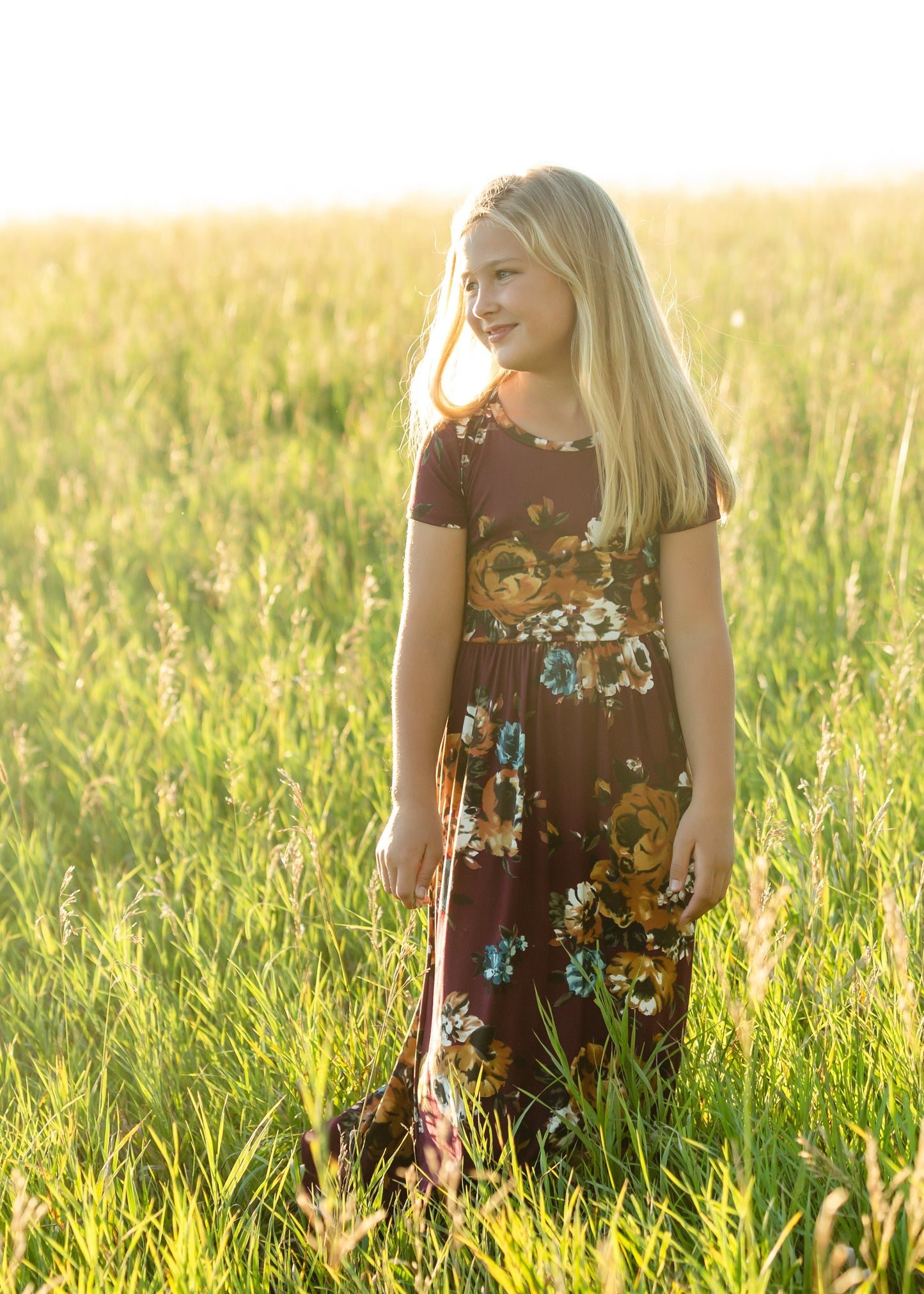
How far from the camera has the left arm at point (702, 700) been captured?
1.59 m

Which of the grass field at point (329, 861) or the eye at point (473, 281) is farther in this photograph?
the eye at point (473, 281)

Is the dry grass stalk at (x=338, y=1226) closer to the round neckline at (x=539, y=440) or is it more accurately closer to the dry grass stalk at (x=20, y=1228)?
the dry grass stalk at (x=20, y=1228)

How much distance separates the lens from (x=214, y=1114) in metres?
1.74

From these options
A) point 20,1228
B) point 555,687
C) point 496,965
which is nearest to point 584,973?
point 496,965

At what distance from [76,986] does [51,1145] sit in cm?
39

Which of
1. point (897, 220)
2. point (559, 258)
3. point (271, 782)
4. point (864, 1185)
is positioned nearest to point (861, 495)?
point (271, 782)

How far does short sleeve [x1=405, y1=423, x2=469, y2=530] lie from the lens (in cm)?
163

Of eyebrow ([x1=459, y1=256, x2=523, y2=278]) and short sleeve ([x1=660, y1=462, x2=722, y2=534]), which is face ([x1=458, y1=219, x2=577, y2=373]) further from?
short sleeve ([x1=660, y1=462, x2=722, y2=534])

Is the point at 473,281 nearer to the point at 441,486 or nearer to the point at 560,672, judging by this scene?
the point at 441,486

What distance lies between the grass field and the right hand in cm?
15

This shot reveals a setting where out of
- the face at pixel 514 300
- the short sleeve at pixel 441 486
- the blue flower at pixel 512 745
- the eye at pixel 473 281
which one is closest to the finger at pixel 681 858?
the blue flower at pixel 512 745

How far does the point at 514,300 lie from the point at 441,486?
0.27 meters

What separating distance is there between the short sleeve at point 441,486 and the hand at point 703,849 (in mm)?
514

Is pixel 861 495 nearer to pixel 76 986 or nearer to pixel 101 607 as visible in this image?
pixel 101 607
